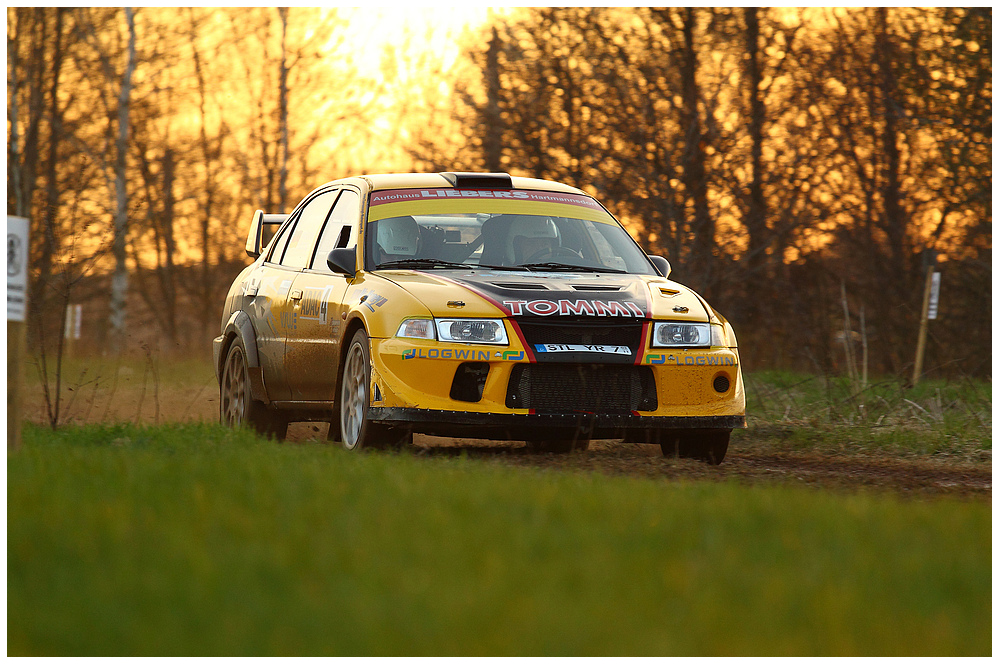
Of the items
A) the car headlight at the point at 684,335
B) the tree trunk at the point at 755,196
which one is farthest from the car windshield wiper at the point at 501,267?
the tree trunk at the point at 755,196

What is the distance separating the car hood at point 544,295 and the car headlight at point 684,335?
0.16 feet

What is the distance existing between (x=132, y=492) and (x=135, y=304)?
28007 millimetres

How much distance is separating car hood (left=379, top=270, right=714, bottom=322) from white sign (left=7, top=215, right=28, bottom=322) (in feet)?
7.66

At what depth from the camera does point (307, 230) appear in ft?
31.6

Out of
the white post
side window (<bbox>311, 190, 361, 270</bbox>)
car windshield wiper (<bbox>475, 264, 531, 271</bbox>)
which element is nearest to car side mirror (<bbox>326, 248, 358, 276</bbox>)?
side window (<bbox>311, 190, 361, 270</bbox>)

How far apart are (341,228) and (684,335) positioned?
2.73 m

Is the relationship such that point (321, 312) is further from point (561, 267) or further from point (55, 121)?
point (55, 121)

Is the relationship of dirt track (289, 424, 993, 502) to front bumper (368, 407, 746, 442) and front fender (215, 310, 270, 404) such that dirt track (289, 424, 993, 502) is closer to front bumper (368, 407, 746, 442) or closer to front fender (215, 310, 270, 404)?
front bumper (368, 407, 746, 442)

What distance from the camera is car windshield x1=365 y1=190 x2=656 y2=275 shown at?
329 inches

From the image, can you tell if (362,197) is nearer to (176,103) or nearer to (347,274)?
(347,274)

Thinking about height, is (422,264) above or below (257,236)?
below

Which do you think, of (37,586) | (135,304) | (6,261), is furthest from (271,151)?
(37,586)

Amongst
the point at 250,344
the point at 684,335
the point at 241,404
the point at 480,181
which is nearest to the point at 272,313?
the point at 250,344

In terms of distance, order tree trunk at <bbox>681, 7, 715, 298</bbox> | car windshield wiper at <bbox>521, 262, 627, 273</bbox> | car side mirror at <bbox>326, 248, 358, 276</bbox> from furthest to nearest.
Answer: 1. tree trunk at <bbox>681, 7, 715, 298</bbox>
2. car windshield wiper at <bbox>521, 262, 627, 273</bbox>
3. car side mirror at <bbox>326, 248, 358, 276</bbox>
